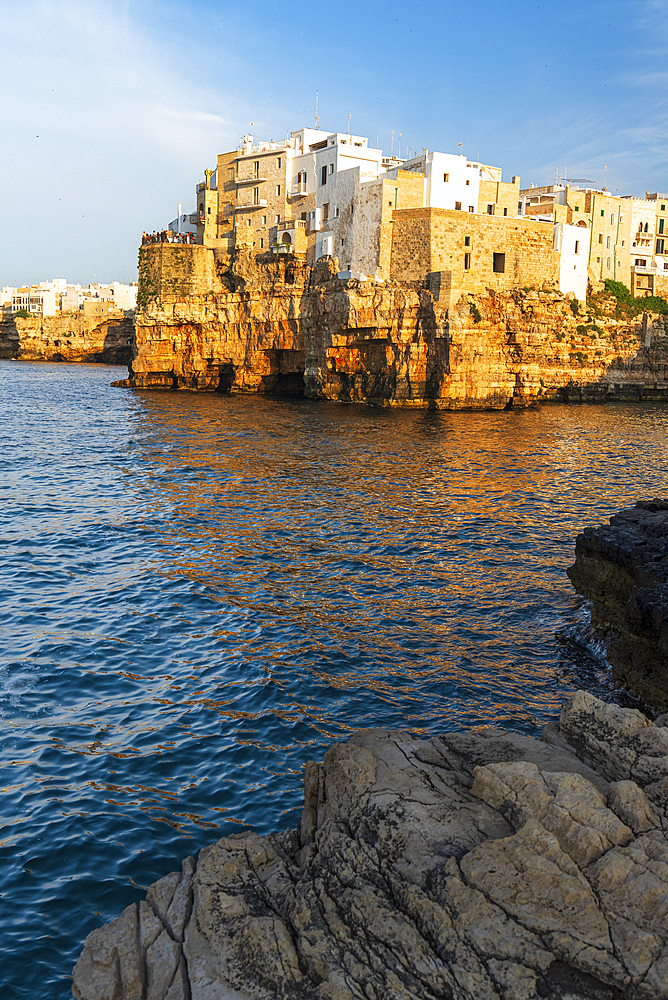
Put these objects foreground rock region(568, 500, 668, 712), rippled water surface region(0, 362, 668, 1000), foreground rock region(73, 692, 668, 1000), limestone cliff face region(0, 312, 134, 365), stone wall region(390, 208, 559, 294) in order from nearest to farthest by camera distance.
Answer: foreground rock region(73, 692, 668, 1000) < rippled water surface region(0, 362, 668, 1000) < foreground rock region(568, 500, 668, 712) < stone wall region(390, 208, 559, 294) < limestone cliff face region(0, 312, 134, 365)

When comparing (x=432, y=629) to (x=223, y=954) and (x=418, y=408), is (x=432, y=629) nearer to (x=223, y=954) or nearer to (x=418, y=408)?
(x=223, y=954)

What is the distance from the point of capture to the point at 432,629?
1556cm

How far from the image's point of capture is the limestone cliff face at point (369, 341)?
54.0m

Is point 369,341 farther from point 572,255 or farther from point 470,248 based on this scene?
point 572,255

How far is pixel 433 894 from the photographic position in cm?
562

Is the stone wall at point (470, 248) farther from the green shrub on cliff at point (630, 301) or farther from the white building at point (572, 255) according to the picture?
the green shrub on cliff at point (630, 301)

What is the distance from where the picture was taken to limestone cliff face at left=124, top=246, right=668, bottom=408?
54000 millimetres

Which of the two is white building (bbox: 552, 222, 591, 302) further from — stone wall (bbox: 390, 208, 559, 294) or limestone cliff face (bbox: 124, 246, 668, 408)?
limestone cliff face (bbox: 124, 246, 668, 408)

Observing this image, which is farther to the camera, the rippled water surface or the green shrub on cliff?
the green shrub on cliff

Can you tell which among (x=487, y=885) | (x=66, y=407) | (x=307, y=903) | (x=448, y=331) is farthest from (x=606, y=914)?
(x=66, y=407)

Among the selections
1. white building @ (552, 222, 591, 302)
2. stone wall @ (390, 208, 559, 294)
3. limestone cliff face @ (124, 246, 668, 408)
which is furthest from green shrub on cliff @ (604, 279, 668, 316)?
stone wall @ (390, 208, 559, 294)

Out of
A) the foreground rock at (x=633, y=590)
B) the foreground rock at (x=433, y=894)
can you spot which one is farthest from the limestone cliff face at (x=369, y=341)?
the foreground rock at (x=433, y=894)

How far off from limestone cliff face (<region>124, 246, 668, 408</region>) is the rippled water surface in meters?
20.5

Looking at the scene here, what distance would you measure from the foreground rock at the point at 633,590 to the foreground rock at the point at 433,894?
17.5 feet
